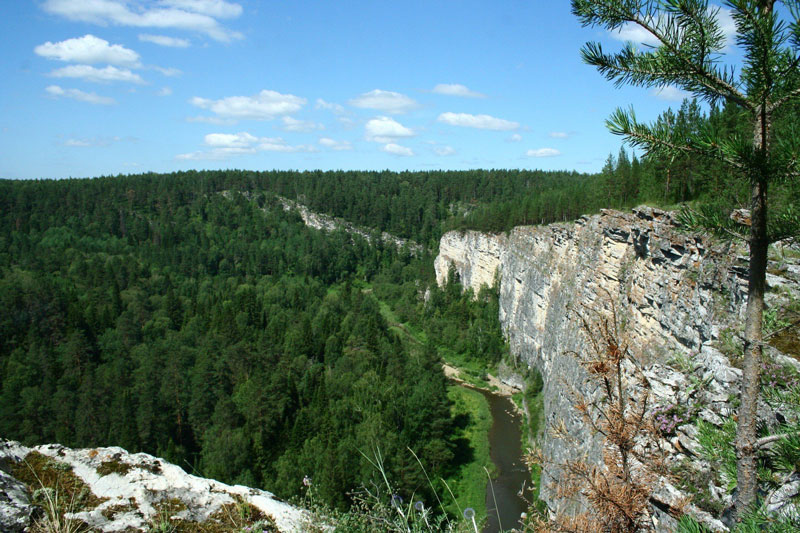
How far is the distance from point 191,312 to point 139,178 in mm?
68069

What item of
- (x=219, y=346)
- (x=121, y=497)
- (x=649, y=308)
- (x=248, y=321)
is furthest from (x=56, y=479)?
(x=248, y=321)

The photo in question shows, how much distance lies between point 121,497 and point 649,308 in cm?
1715

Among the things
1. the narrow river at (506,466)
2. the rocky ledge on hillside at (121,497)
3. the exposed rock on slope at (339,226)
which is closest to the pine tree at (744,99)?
the rocky ledge on hillside at (121,497)

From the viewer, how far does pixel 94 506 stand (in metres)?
3.37

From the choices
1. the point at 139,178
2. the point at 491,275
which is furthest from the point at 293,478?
the point at 139,178

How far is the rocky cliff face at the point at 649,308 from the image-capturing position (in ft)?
22.8

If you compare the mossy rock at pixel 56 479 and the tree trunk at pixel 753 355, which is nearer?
the mossy rock at pixel 56 479

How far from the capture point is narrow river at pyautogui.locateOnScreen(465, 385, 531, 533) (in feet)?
69.9

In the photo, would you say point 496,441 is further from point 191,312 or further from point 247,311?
point 191,312

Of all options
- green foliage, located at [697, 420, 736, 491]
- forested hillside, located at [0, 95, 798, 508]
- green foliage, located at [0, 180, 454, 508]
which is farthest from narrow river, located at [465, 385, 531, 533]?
green foliage, located at [697, 420, 736, 491]

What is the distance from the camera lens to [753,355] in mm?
3639

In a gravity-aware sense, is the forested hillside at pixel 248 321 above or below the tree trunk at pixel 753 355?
below

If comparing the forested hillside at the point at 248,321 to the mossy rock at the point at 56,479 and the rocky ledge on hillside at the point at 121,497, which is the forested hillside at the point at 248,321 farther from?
the mossy rock at the point at 56,479

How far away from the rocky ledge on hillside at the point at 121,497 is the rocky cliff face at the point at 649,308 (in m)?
2.43
